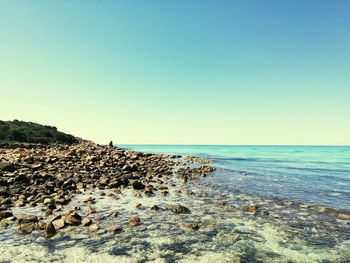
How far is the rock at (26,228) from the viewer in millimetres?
9713

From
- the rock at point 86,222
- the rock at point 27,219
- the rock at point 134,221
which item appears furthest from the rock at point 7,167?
the rock at point 134,221

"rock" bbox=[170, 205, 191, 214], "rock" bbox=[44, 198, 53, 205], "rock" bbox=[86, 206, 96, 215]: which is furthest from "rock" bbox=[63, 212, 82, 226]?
"rock" bbox=[170, 205, 191, 214]

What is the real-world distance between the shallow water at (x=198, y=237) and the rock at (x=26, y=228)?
0.22m

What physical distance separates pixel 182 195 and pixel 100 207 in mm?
5576

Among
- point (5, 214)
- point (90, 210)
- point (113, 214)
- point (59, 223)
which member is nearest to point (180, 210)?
point (113, 214)

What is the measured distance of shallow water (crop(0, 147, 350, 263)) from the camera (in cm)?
811

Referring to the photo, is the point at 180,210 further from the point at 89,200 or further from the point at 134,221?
the point at 89,200

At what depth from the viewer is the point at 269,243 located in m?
9.36

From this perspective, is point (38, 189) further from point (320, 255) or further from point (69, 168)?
point (320, 255)

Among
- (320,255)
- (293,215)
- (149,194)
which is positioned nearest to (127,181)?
(149,194)

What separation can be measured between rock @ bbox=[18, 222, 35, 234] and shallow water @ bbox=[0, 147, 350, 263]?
0.72 feet

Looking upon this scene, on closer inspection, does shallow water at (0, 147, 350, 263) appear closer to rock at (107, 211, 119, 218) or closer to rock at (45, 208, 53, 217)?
rock at (107, 211, 119, 218)

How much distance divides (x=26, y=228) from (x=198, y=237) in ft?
19.8

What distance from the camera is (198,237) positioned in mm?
9711
